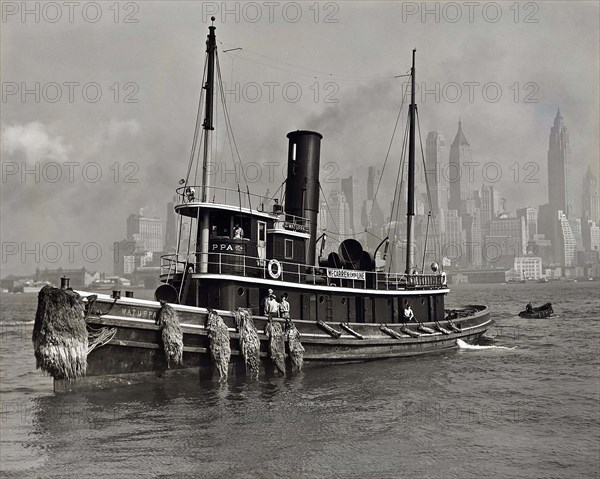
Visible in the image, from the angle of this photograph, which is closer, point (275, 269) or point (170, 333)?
point (170, 333)

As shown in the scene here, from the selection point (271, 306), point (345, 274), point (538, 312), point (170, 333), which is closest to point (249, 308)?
point (271, 306)

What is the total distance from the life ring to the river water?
3.60 meters

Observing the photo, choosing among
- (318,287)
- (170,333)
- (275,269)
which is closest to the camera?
(170,333)

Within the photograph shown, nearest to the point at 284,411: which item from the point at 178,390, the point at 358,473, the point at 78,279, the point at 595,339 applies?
the point at 178,390

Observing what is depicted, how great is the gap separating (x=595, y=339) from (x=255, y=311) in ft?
78.5

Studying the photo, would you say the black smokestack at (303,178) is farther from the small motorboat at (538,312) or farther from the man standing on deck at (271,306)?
the small motorboat at (538,312)

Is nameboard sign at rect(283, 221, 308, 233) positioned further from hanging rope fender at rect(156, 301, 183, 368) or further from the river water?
hanging rope fender at rect(156, 301, 183, 368)

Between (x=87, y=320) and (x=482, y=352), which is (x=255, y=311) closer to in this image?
(x=87, y=320)

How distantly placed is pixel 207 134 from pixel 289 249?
5.57 meters

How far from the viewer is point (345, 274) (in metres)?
24.2

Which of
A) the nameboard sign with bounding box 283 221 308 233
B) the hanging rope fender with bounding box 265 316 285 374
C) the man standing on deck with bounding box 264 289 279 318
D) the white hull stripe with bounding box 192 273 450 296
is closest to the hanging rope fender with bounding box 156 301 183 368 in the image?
the white hull stripe with bounding box 192 273 450 296

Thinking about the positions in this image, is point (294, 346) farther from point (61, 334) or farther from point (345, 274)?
point (61, 334)

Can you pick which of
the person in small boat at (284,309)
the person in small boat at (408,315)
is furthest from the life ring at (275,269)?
the person in small boat at (408,315)

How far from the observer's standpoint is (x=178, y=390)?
57.4 feet
